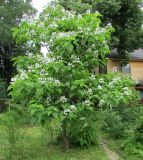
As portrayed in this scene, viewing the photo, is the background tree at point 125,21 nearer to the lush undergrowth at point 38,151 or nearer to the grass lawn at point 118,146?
the grass lawn at point 118,146

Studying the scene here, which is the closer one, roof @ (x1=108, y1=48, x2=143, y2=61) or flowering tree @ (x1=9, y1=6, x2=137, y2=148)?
flowering tree @ (x1=9, y1=6, x2=137, y2=148)

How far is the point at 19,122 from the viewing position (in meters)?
9.70

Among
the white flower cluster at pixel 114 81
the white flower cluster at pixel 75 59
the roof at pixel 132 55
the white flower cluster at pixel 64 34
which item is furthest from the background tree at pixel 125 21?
the white flower cluster at pixel 64 34

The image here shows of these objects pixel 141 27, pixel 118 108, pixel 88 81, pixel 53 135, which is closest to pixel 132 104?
pixel 118 108

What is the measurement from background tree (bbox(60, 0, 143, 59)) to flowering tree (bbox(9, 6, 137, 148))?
13.5 m

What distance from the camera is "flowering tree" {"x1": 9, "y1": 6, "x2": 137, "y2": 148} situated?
892cm

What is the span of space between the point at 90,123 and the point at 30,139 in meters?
2.52

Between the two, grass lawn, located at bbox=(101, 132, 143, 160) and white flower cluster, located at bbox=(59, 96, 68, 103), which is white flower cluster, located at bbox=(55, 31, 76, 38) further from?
grass lawn, located at bbox=(101, 132, 143, 160)

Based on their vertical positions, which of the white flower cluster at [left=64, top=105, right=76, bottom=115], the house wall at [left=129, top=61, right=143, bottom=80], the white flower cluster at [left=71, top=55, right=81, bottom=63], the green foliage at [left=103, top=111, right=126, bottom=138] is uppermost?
the house wall at [left=129, top=61, right=143, bottom=80]

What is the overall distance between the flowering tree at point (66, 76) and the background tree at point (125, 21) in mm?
13512

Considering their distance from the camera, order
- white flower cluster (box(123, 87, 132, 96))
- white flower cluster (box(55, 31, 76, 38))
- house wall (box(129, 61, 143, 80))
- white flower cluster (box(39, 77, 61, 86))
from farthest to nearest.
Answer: house wall (box(129, 61, 143, 80))
white flower cluster (box(123, 87, 132, 96))
white flower cluster (box(55, 31, 76, 38))
white flower cluster (box(39, 77, 61, 86))

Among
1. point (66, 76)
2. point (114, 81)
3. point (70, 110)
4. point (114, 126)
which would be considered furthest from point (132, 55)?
point (70, 110)

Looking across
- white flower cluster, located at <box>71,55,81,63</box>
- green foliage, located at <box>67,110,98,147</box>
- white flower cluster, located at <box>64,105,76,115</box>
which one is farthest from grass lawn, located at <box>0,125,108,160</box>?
white flower cluster, located at <box>71,55,81,63</box>

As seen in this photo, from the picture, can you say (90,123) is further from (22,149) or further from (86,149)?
(22,149)
